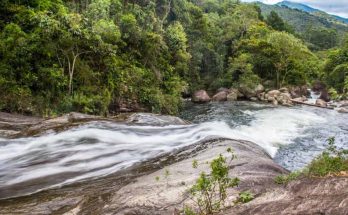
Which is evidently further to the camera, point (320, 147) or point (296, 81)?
point (296, 81)

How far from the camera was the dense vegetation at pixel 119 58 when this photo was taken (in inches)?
731

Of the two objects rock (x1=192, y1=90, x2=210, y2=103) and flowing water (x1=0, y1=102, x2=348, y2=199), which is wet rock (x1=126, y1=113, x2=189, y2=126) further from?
rock (x1=192, y1=90, x2=210, y2=103)

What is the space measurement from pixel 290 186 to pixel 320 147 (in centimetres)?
1308

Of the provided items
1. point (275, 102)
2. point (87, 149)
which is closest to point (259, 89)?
point (275, 102)

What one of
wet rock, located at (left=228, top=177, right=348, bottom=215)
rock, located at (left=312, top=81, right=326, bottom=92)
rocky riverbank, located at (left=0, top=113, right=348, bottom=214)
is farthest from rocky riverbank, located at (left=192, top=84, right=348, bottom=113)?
wet rock, located at (left=228, top=177, right=348, bottom=215)

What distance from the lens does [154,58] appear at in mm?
29984

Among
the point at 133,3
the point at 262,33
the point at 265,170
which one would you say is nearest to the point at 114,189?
the point at 265,170

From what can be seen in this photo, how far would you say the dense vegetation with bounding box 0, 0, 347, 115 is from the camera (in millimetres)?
18578

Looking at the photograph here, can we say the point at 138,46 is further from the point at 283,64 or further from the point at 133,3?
the point at 283,64

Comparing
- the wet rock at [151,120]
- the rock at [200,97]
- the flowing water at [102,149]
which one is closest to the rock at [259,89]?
the rock at [200,97]

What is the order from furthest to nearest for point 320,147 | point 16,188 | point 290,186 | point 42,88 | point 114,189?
point 42,88 → point 320,147 → point 16,188 → point 114,189 → point 290,186

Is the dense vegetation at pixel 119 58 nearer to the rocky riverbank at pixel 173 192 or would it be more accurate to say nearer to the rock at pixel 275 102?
the rock at pixel 275 102

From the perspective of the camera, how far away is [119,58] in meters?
26.8

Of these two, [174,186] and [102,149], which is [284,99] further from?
[174,186]
